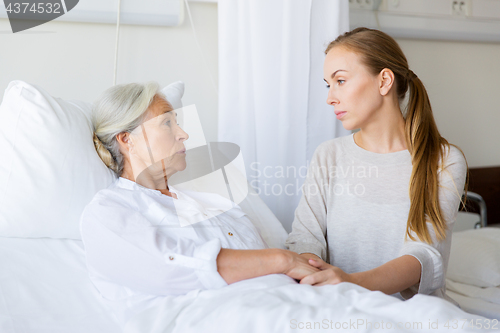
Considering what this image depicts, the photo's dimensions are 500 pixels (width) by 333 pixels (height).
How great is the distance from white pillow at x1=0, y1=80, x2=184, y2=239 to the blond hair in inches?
30.8

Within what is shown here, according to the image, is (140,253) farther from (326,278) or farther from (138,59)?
(138,59)

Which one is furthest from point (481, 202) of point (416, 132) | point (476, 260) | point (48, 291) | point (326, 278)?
point (48, 291)

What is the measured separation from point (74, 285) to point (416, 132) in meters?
0.98

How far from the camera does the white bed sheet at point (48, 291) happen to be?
3.06 feet

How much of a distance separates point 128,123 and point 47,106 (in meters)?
0.23

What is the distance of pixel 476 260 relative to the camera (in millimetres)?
1537

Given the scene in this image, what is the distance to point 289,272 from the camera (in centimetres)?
100

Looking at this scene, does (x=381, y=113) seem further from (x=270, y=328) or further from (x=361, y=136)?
(x=270, y=328)

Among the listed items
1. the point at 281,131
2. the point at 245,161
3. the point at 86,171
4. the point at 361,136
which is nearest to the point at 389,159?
the point at 361,136

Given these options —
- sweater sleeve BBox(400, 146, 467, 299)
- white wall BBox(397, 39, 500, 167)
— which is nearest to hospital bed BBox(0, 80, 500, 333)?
sweater sleeve BBox(400, 146, 467, 299)

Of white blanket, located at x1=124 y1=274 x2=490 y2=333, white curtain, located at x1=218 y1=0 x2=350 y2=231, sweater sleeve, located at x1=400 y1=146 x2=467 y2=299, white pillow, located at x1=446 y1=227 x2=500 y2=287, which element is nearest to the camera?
white blanket, located at x1=124 y1=274 x2=490 y2=333

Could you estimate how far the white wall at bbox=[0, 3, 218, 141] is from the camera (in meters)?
1.51

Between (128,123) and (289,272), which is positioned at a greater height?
(128,123)

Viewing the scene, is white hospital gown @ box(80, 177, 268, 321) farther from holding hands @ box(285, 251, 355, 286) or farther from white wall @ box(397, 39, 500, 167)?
white wall @ box(397, 39, 500, 167)
